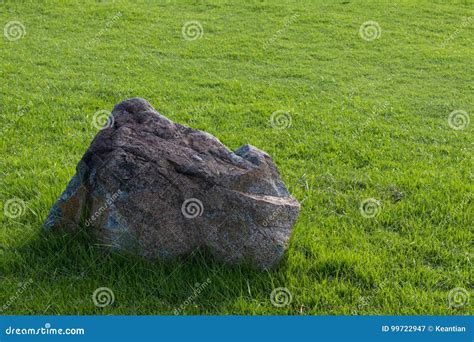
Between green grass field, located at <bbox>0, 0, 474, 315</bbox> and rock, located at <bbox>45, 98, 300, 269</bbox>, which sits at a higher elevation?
rock, located at <bbox>45, 98, 300, 269</bbox>

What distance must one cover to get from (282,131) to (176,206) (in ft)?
13.2

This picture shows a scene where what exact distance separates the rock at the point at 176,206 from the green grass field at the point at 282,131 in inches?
6.9

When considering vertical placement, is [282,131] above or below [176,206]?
below

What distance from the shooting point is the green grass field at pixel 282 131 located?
527 cm

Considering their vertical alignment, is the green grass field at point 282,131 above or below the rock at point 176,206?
below

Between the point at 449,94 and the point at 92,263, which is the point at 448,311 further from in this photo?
the point at 449,94

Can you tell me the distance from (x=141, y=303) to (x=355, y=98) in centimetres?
685

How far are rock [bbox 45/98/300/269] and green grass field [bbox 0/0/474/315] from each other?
0.17 m

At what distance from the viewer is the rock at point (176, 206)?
211 inches

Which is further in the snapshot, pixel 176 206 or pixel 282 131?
pixel 282 131

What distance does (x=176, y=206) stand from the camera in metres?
5.38

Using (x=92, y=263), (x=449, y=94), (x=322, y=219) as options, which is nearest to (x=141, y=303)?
(x=92, y=263)

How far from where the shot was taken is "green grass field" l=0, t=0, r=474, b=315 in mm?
5266

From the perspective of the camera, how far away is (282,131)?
913 cm
